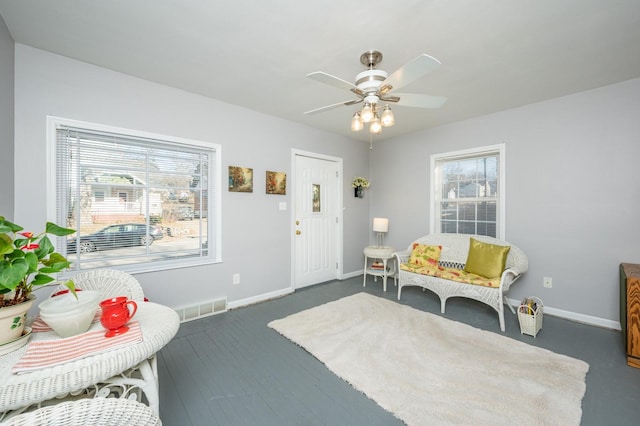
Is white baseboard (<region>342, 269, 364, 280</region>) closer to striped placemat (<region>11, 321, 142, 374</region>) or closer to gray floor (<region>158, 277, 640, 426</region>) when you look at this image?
gray floor (<region>158, 277, 640, 426</region>)

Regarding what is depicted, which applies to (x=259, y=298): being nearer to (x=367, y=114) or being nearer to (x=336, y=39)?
(x=367, y=114)

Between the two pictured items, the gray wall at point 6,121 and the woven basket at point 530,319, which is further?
the woven basket at point 530,319

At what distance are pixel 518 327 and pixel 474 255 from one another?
84 centimetres

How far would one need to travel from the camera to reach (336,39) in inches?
80.3

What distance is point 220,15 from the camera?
183cm

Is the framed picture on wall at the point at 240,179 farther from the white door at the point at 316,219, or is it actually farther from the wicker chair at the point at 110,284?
the wicker chair at the point at 110,284

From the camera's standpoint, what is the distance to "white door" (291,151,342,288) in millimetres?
4082

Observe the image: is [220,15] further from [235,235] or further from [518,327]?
[518,327]

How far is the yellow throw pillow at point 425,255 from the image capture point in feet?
11.8

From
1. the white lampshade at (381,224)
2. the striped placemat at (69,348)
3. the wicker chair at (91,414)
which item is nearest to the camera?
the wicker chair at (91,414)

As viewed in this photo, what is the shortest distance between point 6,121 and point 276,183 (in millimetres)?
2475

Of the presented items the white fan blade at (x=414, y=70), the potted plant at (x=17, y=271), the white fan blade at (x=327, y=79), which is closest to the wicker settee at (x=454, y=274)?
the white fan blade at (x=414, y=70)

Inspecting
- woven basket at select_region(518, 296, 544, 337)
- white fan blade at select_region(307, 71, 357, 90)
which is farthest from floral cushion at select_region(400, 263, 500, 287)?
white fan blade at select_region(307, 71, 357, 90)

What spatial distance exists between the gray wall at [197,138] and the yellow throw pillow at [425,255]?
1307 mm
